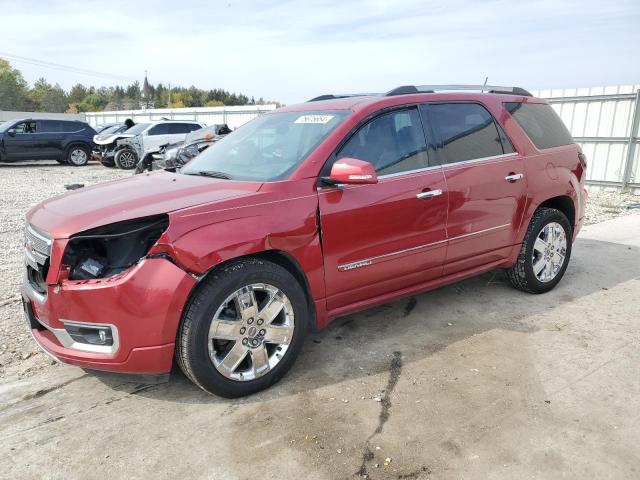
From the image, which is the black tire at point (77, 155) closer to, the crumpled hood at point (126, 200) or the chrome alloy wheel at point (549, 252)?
the crumpled hood at point (126, 200)

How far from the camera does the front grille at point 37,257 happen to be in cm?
280

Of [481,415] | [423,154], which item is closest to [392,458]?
[481,415]

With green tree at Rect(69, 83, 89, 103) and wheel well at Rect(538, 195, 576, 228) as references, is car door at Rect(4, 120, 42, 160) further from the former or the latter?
green tree at Rect(69, 83, 89, 103)

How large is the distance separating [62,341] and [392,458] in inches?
74.4

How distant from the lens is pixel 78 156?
18047mm

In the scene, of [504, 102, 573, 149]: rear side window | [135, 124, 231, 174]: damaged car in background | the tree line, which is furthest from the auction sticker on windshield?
the tree line

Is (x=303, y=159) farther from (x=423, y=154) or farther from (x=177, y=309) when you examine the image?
(x=177, y=309)

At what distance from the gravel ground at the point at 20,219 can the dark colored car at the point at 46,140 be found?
1.76 ft

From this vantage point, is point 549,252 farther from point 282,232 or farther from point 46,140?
point 46,140

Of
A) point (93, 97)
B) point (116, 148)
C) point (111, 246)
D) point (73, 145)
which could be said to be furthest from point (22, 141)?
point (93, 97)

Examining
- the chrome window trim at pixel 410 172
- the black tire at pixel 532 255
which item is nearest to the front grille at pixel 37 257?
the chrome window trim at pixel 410 172

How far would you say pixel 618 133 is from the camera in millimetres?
12422

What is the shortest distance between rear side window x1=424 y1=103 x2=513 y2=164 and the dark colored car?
17.1 meters

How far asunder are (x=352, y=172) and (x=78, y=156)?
17.7 metres
